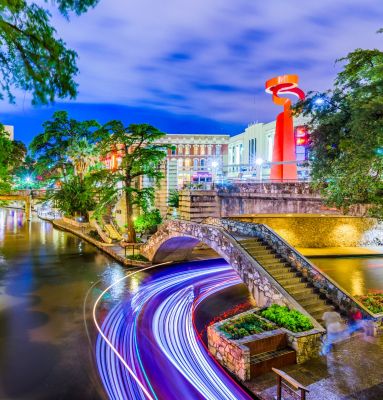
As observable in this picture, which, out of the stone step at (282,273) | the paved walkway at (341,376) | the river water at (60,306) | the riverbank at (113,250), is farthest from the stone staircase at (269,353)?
the riverbank at (113,250)

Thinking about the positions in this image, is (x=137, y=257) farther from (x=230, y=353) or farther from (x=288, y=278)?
(x=230, y=353)

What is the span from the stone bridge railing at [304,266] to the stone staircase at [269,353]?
3886mm

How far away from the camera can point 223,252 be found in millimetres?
15602

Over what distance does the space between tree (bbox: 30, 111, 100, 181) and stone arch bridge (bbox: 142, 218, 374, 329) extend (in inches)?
1257

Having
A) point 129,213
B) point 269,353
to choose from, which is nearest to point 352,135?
point 269,353

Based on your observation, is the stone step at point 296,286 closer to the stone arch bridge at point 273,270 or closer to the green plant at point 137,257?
the stone arch bridge at point 273,270

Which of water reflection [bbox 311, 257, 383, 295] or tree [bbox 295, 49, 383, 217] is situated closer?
Result: tree [bbox 295, 49, 383, 217]

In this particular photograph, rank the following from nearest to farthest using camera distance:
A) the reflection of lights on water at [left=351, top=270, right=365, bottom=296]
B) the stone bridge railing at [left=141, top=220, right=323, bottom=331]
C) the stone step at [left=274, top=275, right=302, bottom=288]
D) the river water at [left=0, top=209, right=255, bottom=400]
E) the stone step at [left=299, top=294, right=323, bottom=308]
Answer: the river water at [left=0, top=209, right=255, bottom=400] → the stone bridge railing at [left=141, top=220, right=323, bottom=331] → the stone step at [left=299, top=294, right=323, bottom=308] → the stone step at [left=274, top=275, right=302, bottom=288] → the reflection of lights on water at [left=351, top=270, right=365, bottom=296]

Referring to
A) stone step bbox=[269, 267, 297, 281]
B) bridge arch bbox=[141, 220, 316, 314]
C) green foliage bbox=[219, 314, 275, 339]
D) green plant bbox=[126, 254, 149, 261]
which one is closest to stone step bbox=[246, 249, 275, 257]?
bridge arch bbox=[141, 220, 316, 314]

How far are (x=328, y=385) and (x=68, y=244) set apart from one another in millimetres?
29744

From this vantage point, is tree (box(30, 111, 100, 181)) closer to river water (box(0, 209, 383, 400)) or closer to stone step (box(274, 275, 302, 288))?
river water (box(0, 209, 383, 400))

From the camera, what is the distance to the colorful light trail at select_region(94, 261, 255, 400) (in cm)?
891

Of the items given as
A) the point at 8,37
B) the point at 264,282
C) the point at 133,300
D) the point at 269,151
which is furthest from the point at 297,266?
the point at 269,151

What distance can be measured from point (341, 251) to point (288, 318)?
65.2 ft
